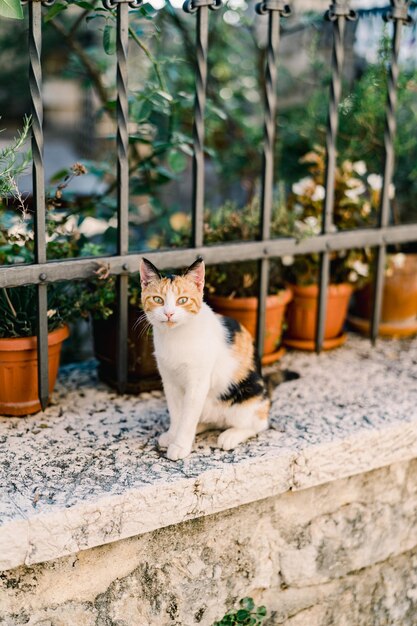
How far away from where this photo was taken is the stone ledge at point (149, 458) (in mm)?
1837

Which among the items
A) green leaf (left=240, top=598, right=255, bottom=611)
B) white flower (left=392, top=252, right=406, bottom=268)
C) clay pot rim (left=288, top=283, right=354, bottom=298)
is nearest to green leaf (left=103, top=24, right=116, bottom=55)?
clay pot rim (left=288, top=283, right=354, bottom=298)

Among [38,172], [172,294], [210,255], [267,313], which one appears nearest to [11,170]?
[38,172]

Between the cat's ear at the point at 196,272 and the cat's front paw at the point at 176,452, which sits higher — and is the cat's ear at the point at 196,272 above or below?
above

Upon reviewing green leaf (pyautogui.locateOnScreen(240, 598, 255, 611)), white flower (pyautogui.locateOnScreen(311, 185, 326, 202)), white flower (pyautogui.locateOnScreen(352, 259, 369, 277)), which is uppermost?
white flower (pyautogui.locateOnScreen(311, 185, 326, 202))

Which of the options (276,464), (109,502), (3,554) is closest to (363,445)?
(276,464)

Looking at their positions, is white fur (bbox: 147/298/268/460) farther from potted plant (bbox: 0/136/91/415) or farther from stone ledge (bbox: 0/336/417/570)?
potted plant (bbox: 0/136/91/415)

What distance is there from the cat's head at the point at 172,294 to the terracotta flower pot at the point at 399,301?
1.43 m

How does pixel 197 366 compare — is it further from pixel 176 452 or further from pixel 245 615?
pixel 245 615

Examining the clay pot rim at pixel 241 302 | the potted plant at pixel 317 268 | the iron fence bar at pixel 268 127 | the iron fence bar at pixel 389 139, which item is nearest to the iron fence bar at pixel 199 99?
the iron fence bar at pixel 268 127

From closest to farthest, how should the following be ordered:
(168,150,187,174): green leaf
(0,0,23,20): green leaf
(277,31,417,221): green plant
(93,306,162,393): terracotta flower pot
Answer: (0,0,23,20): green leaf → (93,306,162,393): terracotta flower pot → (168,150,187,174): green leaf → (277,31,417,221): green plant

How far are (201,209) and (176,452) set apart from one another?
84cm

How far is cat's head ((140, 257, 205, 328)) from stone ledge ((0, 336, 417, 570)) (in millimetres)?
411

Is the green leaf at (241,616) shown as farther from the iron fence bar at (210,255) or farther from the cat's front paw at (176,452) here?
the iron fence bar at (210,255)

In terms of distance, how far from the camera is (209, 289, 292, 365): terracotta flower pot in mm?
2799
